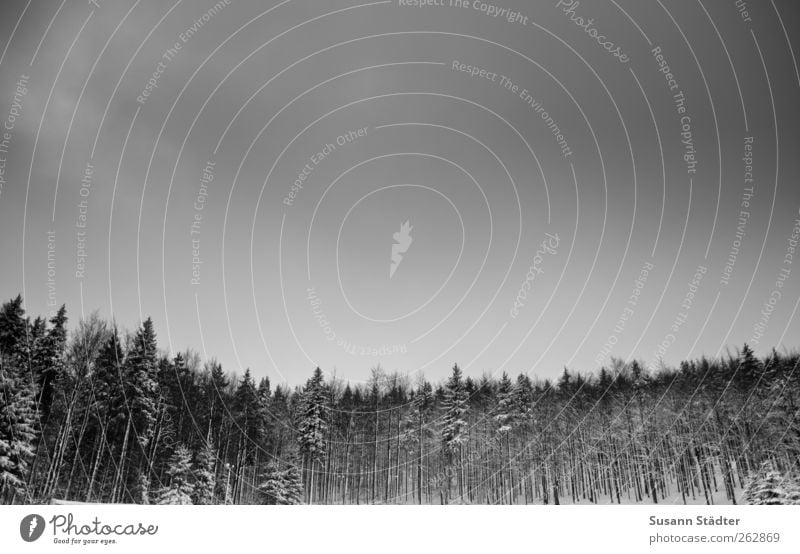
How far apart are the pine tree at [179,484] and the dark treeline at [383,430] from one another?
17 cm

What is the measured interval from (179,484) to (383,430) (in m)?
24.7

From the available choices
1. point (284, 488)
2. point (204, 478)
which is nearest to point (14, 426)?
point (204, 478)

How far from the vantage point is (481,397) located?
6550 cm

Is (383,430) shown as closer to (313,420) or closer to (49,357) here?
(313,420)

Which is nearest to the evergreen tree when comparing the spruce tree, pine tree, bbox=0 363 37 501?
the spruce tree

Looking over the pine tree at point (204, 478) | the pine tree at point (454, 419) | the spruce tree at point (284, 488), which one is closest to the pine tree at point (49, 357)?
the pine tree at point (204, 478)

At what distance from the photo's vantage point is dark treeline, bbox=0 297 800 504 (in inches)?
1569

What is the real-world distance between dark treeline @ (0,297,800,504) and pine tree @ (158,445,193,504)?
17 centimetres

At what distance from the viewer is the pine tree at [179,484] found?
3967 cm

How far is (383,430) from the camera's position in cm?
6106

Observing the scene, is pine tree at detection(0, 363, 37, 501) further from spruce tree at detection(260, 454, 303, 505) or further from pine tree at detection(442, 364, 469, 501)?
pine tree at detection(442, 364, 469, 501)
